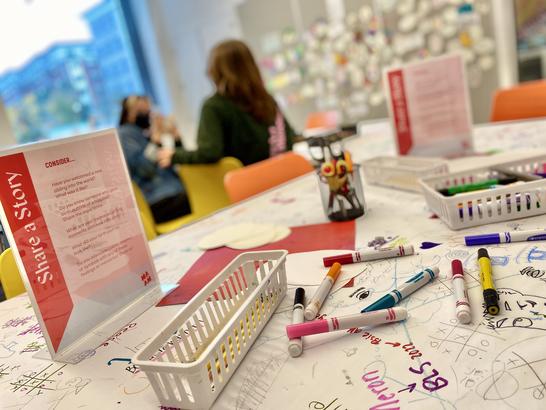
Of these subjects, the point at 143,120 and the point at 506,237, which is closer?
the point at 506,237

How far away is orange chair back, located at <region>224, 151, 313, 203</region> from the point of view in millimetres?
1566

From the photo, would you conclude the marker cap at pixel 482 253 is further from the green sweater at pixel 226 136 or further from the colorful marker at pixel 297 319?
the green sweater at pixel 226 136

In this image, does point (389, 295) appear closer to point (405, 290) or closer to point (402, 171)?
point (405, 290)

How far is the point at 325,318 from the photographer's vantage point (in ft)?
1.97

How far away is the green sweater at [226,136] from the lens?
2078 mm

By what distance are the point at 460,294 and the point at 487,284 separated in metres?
0.04

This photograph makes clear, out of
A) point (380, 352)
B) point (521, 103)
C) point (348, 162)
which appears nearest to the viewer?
point (380, 352)

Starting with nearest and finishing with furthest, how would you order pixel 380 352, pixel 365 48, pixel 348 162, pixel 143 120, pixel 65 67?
pixel 380 352 < pixel 348 162 < pixel 143 120 < pixel 365 48 < pixel 65 67

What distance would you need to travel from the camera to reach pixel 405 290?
632 millimetres

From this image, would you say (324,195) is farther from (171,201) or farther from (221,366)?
(171,201)

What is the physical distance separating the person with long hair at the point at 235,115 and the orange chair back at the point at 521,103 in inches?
41.8

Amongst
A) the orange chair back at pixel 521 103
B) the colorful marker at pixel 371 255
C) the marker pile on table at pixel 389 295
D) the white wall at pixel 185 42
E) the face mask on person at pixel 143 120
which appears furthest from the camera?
the white wall at pixel 185 42

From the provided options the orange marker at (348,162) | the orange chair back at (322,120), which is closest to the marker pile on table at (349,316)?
the orange marker at (348,162)

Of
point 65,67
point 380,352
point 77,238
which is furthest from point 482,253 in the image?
point 65,67
